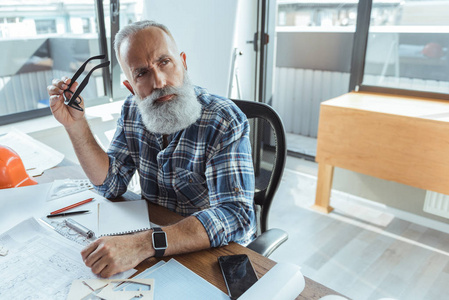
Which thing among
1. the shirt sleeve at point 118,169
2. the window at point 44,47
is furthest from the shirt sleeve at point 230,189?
the window at point 44,47

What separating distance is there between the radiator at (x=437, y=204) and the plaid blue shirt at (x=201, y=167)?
171 cm

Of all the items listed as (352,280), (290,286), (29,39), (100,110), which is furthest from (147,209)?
(29,39)

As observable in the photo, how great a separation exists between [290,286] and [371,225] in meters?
1.95

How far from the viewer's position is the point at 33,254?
2.77 feet

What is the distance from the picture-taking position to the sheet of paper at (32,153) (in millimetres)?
1407

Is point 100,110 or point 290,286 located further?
point 100,110

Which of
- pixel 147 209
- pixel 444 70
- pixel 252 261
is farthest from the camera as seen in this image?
pixel 444 70

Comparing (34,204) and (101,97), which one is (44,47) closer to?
(101,97)

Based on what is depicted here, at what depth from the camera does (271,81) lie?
3170mm

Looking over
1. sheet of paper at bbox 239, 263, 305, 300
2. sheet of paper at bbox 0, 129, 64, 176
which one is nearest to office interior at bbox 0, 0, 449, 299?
sheet of paper at bbox 0, 129, 64, 176

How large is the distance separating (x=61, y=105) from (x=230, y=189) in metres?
0.57

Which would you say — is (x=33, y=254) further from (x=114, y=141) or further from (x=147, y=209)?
(x=114, y=141)

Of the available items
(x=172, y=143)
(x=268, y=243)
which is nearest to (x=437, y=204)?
(x=268, y=243)

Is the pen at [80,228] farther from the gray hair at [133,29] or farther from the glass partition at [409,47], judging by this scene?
the glass partition at [409,47]
